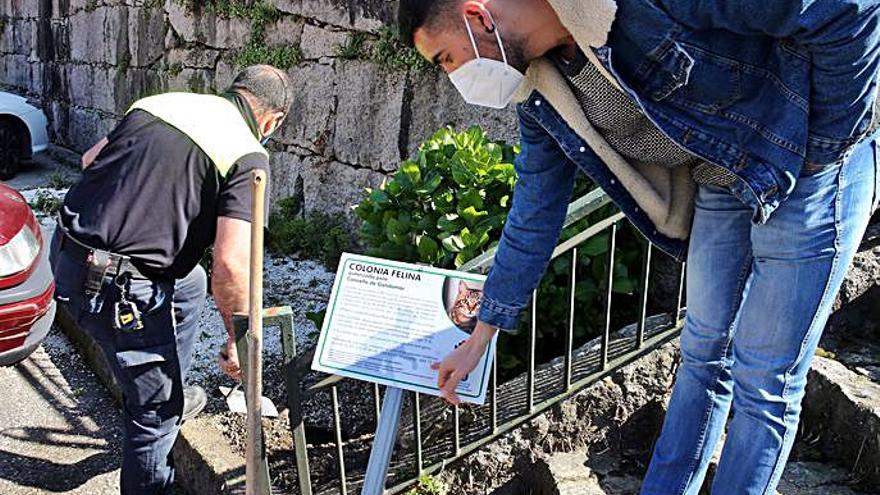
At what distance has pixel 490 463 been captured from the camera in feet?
9.60

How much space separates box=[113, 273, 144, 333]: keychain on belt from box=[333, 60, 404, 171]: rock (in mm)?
2760

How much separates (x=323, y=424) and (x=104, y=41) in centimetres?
768

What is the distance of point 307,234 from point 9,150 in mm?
6124

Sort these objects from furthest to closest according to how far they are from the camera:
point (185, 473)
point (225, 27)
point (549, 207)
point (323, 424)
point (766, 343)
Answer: point (225, 27) < point (323, 424) < point (185, 473) < point (549, 207) < point (766, 343)

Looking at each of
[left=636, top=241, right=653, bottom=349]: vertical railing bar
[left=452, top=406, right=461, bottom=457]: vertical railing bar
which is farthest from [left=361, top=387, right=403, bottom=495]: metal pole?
[left=636, top=241, right=653, bottom=349]: vertical railing bar

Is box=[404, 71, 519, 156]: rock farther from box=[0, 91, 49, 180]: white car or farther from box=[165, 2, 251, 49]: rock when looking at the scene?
box=[0, 91, 49, 180]: white car

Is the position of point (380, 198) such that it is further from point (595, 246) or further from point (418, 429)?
point (418, 429)

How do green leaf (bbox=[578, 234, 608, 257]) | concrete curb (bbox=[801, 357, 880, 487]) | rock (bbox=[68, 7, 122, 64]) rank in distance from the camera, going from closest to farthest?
concrete curb (bbox=[801, 357, 880, 487]), green leaf (bbox=[578, 234, 608, 257]), rock (bbox=[68, 7, 122, 64])

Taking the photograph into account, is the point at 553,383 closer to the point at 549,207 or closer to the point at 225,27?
the point at 549,207

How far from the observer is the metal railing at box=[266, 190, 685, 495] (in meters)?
2.70

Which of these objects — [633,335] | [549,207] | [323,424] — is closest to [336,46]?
[323,424]

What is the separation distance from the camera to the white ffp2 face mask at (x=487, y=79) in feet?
5.77

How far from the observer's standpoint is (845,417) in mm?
2705

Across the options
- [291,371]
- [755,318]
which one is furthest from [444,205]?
[755,318]
